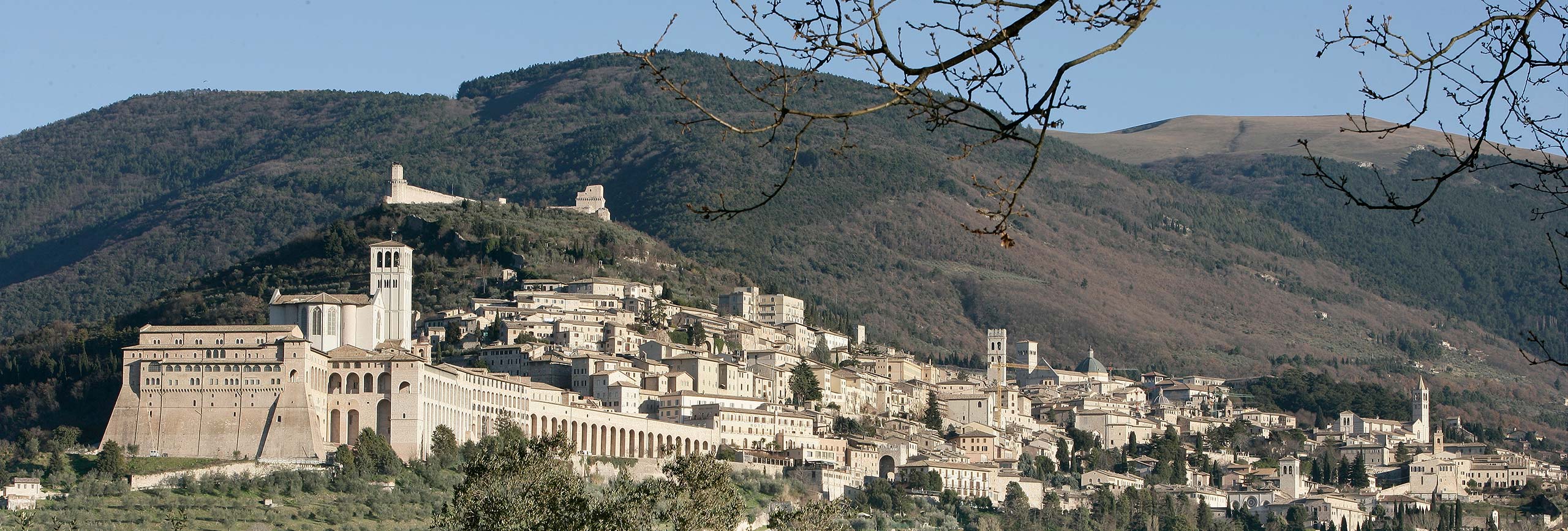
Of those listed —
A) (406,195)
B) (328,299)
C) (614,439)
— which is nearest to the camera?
(328,299)

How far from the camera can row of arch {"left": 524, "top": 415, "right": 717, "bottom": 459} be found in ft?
260

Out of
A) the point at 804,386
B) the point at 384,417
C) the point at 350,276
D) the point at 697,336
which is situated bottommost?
the point at 384,417

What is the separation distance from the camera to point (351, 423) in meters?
A: 73.2

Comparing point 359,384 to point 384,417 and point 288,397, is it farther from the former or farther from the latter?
point 288,397

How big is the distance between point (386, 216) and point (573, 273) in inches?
423

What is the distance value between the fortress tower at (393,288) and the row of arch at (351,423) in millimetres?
13229

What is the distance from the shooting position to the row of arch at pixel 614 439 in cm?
7938

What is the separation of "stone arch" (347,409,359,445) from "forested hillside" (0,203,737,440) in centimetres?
913

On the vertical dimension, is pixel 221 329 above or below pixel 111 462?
above

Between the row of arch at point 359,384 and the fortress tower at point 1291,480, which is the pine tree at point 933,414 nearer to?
the fortress tower at point 1291,480

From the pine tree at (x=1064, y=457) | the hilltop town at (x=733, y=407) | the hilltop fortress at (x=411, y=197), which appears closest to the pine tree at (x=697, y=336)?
the hilltop town at (x=733, y=407)

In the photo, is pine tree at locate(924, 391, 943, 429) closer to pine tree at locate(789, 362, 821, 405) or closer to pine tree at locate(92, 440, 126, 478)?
pine tree at locate(789, 362, 821, 405)

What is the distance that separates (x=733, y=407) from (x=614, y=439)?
6.73 m

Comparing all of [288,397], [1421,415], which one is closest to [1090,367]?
[1421,415]
